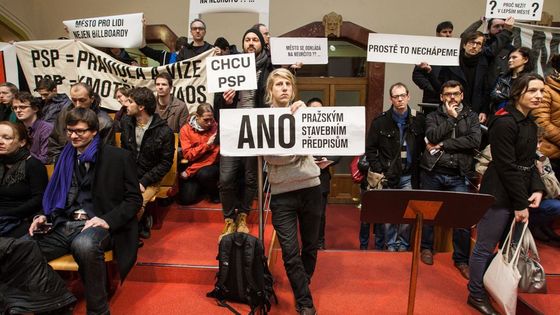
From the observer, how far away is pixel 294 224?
2.34 meters

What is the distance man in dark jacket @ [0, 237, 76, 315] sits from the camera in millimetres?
2227

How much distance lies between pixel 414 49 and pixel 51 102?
3.75 m

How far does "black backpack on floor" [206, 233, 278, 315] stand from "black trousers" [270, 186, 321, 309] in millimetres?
247

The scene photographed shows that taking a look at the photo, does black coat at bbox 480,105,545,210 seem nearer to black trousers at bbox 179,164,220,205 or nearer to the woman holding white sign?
the woman holding white sign

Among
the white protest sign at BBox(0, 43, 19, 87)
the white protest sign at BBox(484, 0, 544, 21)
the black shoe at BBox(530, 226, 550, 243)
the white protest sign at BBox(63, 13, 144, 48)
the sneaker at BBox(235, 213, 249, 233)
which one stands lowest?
the black shoe at BBox(530, 226, 550, 243)

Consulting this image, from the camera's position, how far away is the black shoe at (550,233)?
134 inches

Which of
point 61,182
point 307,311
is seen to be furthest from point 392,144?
point 61,182

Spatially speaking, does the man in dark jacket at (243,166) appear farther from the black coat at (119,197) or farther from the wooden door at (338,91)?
the wooden door at (338,91)

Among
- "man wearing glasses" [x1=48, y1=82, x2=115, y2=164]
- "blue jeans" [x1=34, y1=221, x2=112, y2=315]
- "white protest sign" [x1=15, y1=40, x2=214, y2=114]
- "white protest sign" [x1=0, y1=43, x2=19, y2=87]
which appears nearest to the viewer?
"blue jeans" [x1=34, y1=221, x2=112, y2=315]

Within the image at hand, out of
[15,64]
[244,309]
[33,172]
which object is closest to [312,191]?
[244,309]

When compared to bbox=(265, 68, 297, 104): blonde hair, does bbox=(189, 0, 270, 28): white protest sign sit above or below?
above

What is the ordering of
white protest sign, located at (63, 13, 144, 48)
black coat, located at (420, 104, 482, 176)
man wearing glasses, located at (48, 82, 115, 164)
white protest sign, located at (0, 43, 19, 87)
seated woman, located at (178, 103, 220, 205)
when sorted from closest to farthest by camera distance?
black coat, located at (420, 104, 482, 176) → man wearing glasses, located at (48, 82, 115, 164) → seated woman, located at (178, 103, 220, 205) → white protest sign, located at (63, 13, 144, 48) → white protest sign, located at (0, 43, 19, 87)

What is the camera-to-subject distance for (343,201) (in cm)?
683

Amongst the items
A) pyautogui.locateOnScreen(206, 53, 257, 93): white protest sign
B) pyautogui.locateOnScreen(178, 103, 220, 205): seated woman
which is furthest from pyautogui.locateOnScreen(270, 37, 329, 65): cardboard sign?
pyautogui.locateOnScreen(178, 103, 220, 205): seated woman
